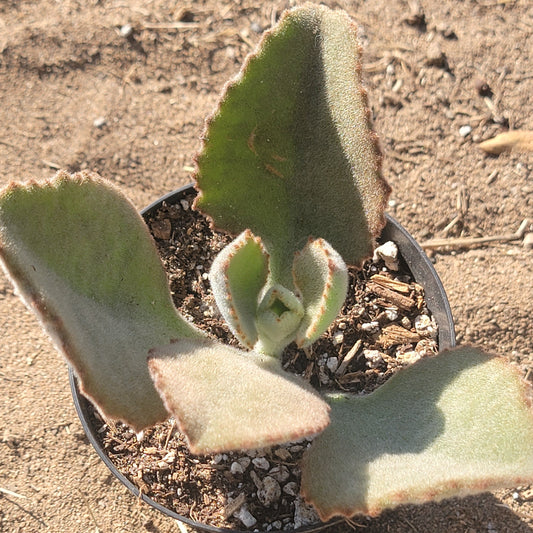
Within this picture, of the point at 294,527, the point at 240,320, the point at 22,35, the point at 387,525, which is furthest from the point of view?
the point at 22,35

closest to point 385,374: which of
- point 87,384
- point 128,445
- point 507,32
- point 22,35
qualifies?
point 128,445

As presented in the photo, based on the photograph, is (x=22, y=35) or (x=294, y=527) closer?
(x=294, y=527)

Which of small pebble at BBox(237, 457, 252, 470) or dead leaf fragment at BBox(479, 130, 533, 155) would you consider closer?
small pebble at BBox(237, 457, 252, 470)

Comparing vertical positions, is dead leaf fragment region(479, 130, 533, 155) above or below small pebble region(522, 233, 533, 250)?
above

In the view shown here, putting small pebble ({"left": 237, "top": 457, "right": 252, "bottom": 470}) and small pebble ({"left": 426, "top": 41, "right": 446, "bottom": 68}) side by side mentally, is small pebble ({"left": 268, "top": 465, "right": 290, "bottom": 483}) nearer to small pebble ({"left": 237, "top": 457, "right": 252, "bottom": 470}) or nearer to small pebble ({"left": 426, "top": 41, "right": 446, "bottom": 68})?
small pebble ({"left": 237, "top": 457, "right": 252, "bottom": 470})

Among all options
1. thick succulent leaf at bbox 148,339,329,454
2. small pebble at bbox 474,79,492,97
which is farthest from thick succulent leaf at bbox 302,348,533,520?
small pebble at bbox 474,79,492,97

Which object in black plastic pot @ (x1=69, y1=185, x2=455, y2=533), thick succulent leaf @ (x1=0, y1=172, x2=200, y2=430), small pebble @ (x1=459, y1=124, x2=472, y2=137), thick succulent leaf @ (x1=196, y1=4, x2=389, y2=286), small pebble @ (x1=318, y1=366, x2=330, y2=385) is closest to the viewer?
thick succulent leaf @ (x1=0, y1=172, x2=200, y2=430)

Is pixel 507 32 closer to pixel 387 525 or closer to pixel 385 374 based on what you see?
pixel 385 374
